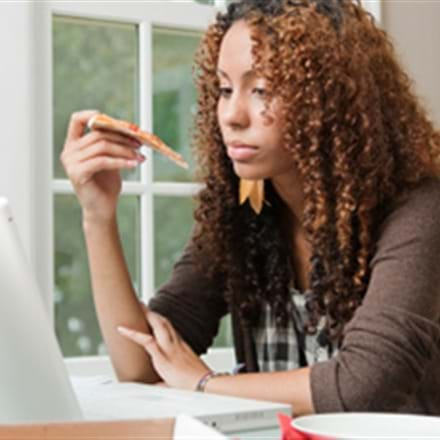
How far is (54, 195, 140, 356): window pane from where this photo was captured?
229 cm

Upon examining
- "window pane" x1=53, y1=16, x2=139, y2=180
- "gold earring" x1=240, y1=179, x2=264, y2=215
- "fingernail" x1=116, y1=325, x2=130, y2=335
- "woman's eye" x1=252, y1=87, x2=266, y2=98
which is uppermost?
"window pane" x1=53, y1=16, x2=139, y2=180

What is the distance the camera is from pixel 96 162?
1567mm

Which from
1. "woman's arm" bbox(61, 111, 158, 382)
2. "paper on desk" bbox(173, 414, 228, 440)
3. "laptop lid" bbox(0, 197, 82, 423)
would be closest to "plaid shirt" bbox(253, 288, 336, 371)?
"woman's arm" bbox(61, 111, 158, 382)

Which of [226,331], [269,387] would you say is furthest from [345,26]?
[226,331]

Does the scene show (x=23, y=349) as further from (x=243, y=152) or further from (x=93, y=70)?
(x=93, y=70)

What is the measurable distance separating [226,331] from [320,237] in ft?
3.56

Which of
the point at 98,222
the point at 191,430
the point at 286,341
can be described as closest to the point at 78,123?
the point at 98,222

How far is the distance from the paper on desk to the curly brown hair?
1012 mm

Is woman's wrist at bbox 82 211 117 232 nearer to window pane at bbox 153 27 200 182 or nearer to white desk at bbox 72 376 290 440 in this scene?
white desk at bbox 72 376 290 440

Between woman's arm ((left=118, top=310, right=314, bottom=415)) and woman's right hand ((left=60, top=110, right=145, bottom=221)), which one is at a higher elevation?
woman's right hand ((left=60, top=110, right=145, bottom=221))

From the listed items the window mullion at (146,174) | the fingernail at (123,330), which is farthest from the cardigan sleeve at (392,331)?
the window mullion at (146,174)

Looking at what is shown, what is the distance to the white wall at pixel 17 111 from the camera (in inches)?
83.4

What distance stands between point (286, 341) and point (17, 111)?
0.89 m

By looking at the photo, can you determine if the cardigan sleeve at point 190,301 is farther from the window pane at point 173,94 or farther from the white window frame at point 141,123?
the window pane at point 173,94
